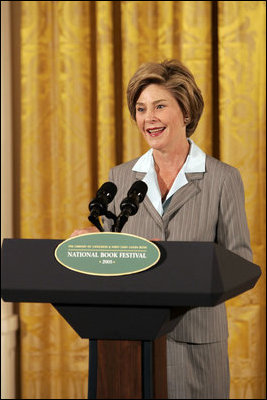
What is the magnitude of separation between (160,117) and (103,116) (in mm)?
1443

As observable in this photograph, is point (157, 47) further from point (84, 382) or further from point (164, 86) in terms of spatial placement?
point (84, 382)

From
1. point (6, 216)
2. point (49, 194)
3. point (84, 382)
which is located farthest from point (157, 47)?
point (84, 382)

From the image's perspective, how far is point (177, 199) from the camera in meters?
1.55

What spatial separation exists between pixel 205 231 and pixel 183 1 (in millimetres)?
1712

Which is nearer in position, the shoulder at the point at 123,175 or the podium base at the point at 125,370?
the podium base at the point at 125,370

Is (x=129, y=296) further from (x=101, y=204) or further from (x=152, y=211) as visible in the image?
(x=152, y=211)

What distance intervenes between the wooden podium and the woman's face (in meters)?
0.48

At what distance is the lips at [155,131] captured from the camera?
1593 mm

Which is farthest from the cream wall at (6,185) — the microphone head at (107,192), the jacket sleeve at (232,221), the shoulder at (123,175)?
the microphone head at (107,192)

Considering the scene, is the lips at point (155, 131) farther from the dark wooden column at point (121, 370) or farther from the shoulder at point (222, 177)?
the dark wooden column at point (121, 370)

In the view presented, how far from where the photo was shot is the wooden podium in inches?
43.6

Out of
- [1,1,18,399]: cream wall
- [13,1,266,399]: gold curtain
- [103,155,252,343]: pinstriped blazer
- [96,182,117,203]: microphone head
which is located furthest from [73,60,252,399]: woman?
[1,1,18,399]: cream wall

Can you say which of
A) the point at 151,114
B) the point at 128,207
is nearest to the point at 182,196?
the point at 151,114

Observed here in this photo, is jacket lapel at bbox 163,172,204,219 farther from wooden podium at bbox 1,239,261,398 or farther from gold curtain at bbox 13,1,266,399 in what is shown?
gold curtain at bbox 13,1,266,399
